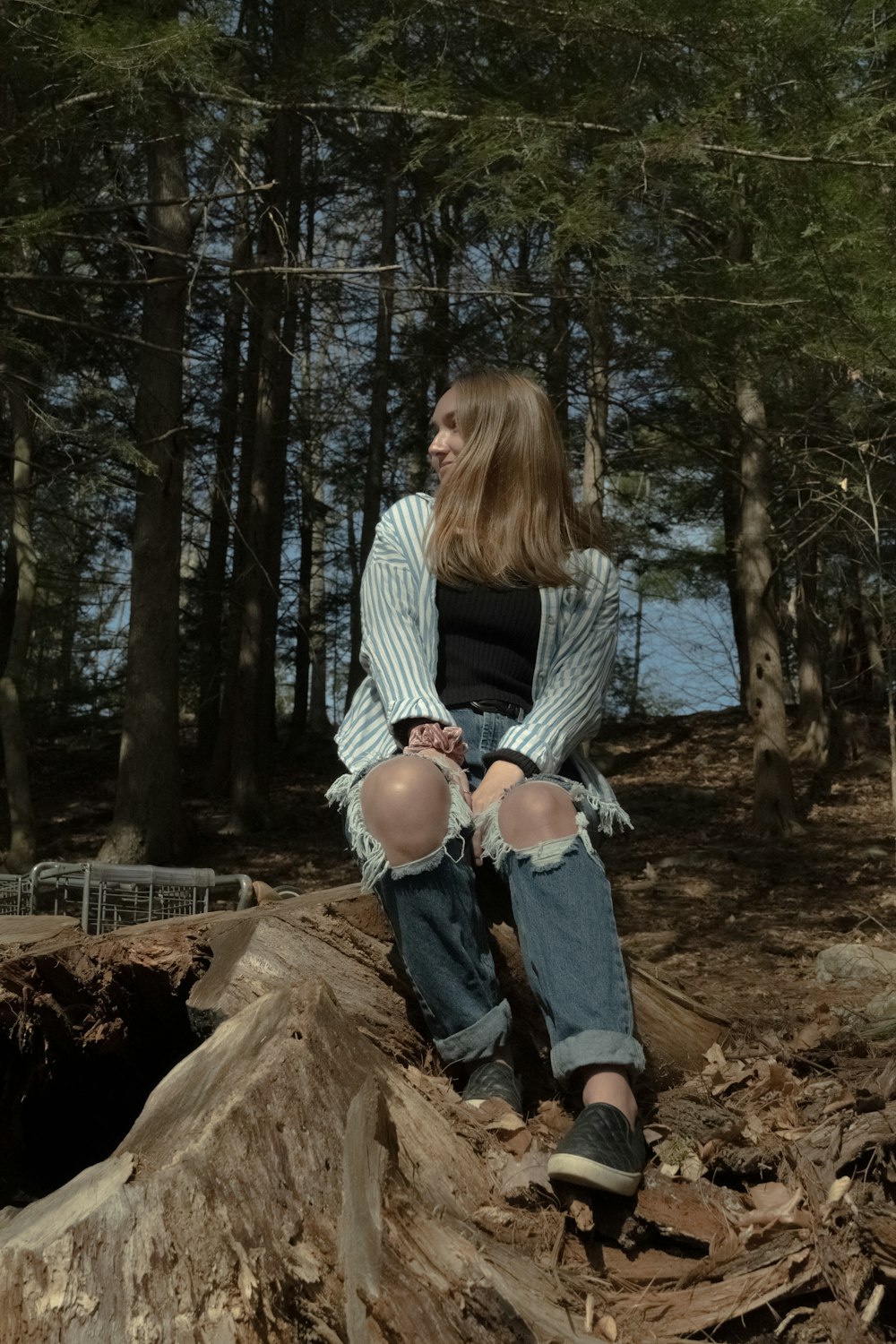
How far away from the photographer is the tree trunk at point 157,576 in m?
9.95

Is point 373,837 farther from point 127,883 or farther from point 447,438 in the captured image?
point 127,883

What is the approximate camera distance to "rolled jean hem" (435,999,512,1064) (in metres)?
2.70

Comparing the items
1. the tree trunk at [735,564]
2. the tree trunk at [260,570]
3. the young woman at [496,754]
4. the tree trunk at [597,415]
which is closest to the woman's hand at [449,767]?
the young woman at [496,754]

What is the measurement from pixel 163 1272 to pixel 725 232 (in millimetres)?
8597

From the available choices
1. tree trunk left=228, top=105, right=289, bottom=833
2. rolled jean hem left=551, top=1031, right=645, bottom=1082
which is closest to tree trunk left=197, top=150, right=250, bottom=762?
tree trunk left=228, top=105, right=289, bottom=833

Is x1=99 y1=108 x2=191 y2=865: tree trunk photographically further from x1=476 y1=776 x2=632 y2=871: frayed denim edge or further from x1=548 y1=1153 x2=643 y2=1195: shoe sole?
x1=548 y1=1153 x2=643 y2=1195: shoe sole

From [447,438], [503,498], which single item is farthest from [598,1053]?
[447,438]

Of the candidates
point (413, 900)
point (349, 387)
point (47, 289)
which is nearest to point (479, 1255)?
point (413, 900)

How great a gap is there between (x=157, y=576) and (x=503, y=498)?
763 centimetres

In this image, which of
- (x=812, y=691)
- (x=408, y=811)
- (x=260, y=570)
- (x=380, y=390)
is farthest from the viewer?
(x=812, y=691)

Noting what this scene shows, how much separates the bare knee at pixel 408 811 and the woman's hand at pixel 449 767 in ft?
0.19

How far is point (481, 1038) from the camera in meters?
2.70

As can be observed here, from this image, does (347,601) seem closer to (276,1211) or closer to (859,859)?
(859,859)

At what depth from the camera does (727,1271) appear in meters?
2.23
